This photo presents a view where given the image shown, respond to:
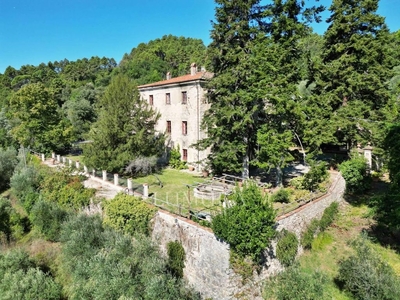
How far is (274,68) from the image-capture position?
1633 cm

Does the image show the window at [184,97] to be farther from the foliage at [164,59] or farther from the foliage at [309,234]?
the foliage at [164,59]

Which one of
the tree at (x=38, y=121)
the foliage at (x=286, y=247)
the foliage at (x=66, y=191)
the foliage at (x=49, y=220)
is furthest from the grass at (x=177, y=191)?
the tree at (x=38, y=121)

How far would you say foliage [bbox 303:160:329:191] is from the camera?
1703 cm

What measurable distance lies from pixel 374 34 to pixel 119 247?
2288 cm

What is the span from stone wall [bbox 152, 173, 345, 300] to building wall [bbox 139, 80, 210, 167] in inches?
371

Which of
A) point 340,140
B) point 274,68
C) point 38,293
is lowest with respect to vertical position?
point 38,293

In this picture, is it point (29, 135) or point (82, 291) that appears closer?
point (82, 291)

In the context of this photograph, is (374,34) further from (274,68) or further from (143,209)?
(143,209)

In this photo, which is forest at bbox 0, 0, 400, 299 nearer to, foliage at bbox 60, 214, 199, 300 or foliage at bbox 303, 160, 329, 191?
foliage at bbox 60, 214, 199, 300

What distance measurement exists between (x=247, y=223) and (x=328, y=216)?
297 inches

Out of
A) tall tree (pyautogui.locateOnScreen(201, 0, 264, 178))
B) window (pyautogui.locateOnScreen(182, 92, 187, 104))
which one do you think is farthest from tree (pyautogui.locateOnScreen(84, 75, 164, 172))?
tall tree (pyautogui.locateOnScreen(201, 0, 264, 178))

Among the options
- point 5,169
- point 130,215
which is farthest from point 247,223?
point 5,169

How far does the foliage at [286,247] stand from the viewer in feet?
42.4

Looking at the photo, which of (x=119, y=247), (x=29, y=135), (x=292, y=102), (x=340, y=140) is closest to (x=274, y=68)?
(x=292, y=102)
